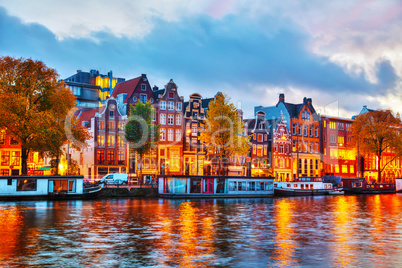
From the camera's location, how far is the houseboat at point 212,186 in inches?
2616

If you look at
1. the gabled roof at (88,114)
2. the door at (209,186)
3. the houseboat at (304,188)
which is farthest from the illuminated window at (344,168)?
the gabled roof at (88,114)

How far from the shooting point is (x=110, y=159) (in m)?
84.5

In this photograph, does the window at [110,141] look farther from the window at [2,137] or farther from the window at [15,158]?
the window at [2,137]

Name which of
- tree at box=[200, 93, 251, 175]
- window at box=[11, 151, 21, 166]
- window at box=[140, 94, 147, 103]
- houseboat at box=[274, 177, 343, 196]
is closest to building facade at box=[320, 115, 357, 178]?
houseboat at box=[274, 177, 343, 196]

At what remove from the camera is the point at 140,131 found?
72750 mm

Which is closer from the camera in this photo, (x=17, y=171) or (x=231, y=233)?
(x=231, y=233)

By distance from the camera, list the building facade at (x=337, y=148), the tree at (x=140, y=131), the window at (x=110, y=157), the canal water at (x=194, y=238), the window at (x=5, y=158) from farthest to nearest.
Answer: the building facade at (x=337, y=148) → the window at (x=110, y=157) → the window at (x=5, y=158) → the tree at (x=140, y=131) → the canal water at (x=194, y=238)

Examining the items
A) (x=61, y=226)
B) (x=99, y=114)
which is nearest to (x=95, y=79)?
(x=99, y=114)

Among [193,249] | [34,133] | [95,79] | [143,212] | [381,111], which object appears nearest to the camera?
[193,249]

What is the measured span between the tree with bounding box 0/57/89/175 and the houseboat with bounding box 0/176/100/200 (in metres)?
2.54

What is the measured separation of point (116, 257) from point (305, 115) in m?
95.2

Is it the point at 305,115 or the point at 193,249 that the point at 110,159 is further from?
the point at 193,249

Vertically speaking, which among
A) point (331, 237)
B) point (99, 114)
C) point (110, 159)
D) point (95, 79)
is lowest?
point (331, 237)

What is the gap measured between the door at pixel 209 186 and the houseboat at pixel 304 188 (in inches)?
582
